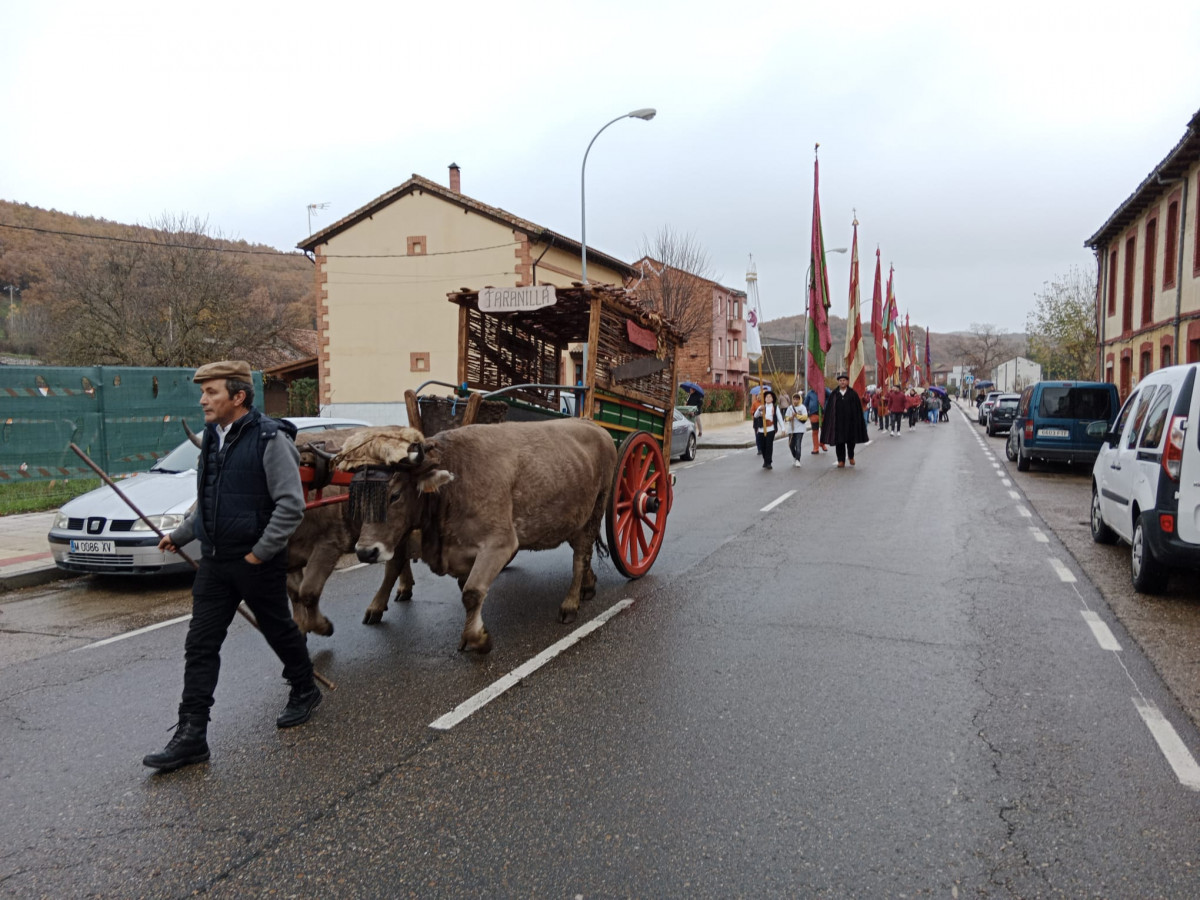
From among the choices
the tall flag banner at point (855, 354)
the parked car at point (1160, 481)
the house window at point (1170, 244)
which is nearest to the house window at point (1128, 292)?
the house window at point (1170, 244)

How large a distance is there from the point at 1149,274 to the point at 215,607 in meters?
30.1

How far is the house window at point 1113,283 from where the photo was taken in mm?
30788

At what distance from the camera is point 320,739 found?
394cm

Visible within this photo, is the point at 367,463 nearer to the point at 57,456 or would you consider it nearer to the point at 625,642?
the point at 625,642

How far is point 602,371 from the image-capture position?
715 centimetres

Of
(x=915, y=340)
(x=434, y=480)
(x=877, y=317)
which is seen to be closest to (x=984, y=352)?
(x=915, y=340)

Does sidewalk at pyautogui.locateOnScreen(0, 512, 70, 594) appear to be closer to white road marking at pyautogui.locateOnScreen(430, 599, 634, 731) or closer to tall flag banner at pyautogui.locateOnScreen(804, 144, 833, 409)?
white road marking at pyautogui.locateOnScreen(430, 599, 634, 731)

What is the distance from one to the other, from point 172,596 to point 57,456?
668cm

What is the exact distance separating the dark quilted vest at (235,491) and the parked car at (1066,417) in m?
16.7

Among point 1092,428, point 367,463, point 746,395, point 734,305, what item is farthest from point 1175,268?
point 734,305

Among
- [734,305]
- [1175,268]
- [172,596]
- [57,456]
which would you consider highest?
[734,305]

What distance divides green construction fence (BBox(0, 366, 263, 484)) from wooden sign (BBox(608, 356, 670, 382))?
625 centimetres

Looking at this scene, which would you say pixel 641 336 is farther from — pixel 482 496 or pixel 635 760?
pixel 635 760

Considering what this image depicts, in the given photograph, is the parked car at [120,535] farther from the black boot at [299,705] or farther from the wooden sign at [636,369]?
the black boot at [299,705]
